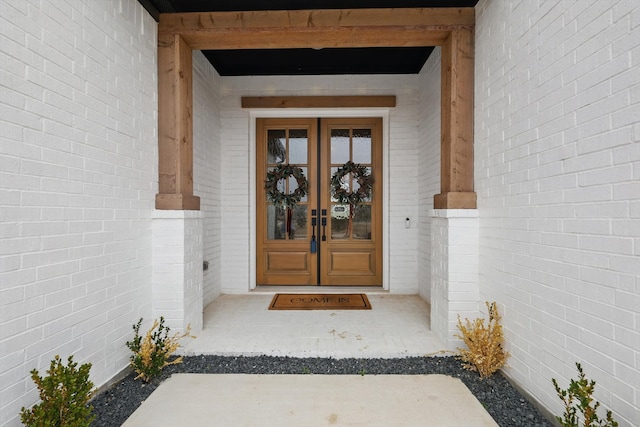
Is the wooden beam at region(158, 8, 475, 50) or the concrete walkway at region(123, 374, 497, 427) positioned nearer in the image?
the concrete walkway at region(123, 374, 497, 427)

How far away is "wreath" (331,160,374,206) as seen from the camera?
4.65m

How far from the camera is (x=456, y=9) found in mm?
2854

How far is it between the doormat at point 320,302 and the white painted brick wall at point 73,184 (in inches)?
63.3

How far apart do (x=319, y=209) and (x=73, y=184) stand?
10.2ft

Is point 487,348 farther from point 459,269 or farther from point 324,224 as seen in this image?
point 324,224

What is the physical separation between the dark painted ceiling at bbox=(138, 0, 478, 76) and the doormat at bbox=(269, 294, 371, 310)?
9.26ft

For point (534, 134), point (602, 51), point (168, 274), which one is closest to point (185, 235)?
point (168, 274)

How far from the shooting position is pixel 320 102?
448 cm

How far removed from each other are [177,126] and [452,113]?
7.44ft

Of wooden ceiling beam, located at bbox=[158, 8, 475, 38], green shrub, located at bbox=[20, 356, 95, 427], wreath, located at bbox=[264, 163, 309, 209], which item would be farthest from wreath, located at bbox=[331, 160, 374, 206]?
green shrub, located at bbox=[20, 356, 95, 427]

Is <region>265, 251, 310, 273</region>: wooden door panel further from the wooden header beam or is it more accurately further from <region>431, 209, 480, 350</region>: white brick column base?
<region>431, 209, 480, 350</region>: white brick column base

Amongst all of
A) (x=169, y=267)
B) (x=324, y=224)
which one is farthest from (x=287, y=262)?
(x=169, y=267)

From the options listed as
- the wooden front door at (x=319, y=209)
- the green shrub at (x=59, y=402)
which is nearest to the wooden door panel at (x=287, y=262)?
the wooden front door at (x=319, y=209)

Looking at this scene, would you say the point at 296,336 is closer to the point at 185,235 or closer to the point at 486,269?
the point at 185,235
